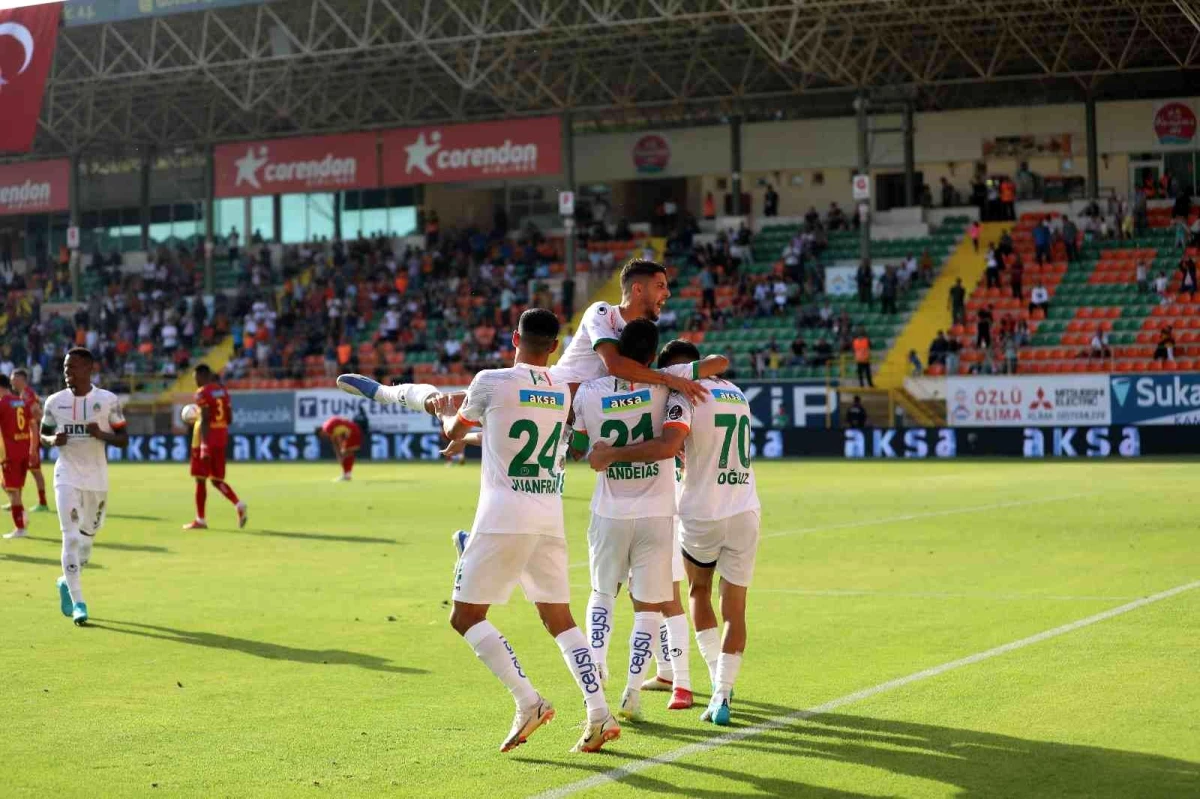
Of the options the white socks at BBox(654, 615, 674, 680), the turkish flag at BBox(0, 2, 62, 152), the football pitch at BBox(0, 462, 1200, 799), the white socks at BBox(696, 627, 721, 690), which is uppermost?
the turkish flag at BBox(0, 2, 62, 152)

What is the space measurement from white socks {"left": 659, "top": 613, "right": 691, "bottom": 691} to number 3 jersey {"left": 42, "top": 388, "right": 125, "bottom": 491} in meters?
6.32

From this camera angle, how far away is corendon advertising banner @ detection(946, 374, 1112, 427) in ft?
133

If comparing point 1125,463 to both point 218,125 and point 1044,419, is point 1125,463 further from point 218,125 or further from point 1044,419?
point 218,125

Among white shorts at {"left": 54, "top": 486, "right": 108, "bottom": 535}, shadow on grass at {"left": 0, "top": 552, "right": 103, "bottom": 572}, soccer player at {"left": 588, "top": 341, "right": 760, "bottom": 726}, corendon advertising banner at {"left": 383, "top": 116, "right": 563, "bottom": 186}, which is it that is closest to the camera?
soccer player at {"left": 588, "top": 341, "right": 760, "bottom": 726}

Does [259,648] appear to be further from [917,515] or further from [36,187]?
[36,187]

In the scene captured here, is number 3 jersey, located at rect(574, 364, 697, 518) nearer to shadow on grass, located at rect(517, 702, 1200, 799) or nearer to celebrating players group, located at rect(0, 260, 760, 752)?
celebrating players group, located at rect(0, 260, 760, 752)

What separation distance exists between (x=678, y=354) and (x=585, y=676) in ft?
6.95

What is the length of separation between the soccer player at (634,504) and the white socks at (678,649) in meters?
0.41

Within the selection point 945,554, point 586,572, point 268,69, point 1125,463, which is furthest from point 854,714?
point 268,69

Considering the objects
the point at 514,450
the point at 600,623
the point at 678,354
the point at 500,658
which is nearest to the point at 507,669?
the point at 500,658

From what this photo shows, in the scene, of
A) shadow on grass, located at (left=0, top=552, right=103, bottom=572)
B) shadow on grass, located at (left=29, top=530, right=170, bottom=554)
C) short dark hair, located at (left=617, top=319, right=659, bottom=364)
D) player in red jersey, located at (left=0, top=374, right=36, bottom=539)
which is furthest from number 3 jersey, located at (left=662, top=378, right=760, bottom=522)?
player in red jersey, located at (left=0, top=374, right=36, bottom=539)

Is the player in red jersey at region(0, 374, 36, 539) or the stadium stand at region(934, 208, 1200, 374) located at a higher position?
the stadium stand at region(934, 208, 1200, 374)

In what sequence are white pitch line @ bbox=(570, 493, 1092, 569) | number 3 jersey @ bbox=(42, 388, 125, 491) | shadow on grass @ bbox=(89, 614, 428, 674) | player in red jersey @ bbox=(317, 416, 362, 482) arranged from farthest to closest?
player in red jersey @ bbox=(317, 416, 362, 482)
white pitch line @ bbox=(570, 493, 1092, 569)
number 3 jersey @ bbox=(42, 388, 125, 491)
shadow on grass @ bbox=(89, 614, 428, 674)

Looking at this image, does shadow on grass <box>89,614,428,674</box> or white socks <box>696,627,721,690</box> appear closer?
white socks <box>696,627,721,690</box>
